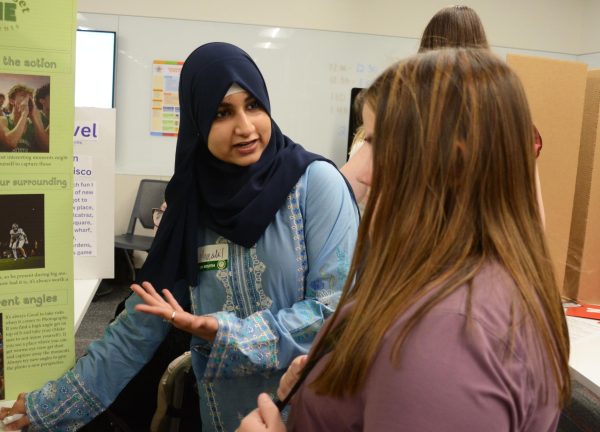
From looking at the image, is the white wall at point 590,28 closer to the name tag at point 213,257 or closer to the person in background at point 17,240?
the name tag at point 213,257

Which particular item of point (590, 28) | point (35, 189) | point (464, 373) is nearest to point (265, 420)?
point (464, 373)

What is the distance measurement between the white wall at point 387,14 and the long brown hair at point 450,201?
4.31 meters

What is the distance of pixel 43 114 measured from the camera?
3.86 feet

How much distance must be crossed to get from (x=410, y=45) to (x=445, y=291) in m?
4.68

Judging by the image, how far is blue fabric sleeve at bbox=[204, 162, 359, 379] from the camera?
1.22 metres

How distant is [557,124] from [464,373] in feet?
5.17

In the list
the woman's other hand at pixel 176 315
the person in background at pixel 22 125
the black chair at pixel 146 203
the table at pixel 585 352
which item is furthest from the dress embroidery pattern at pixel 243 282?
the black chair at pixel 146 203

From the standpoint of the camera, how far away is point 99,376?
1.34 meters

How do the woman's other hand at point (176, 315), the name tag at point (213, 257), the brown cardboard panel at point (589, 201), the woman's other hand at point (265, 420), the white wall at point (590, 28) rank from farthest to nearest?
the white wall at point (590, 28), the brown cardboard panel at point (589, 201), the name tag at point (213, 257), the woman's other hand at point (176, 315), the woman's other hand at point (265, 420)

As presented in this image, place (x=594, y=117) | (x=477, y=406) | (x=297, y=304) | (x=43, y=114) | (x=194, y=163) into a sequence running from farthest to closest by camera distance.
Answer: (x=594, y=117)
(x=194, y=163)
(x=297, y=304)
(x=43, y=114)
(x=477, y=406)

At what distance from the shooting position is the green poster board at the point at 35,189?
1.15 meters

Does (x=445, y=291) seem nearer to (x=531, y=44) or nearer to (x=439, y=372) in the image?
(x=439, y=372)

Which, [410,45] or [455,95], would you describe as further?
[410,45]

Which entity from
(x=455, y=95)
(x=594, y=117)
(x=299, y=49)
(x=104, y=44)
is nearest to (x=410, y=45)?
(x=299, y=49)
